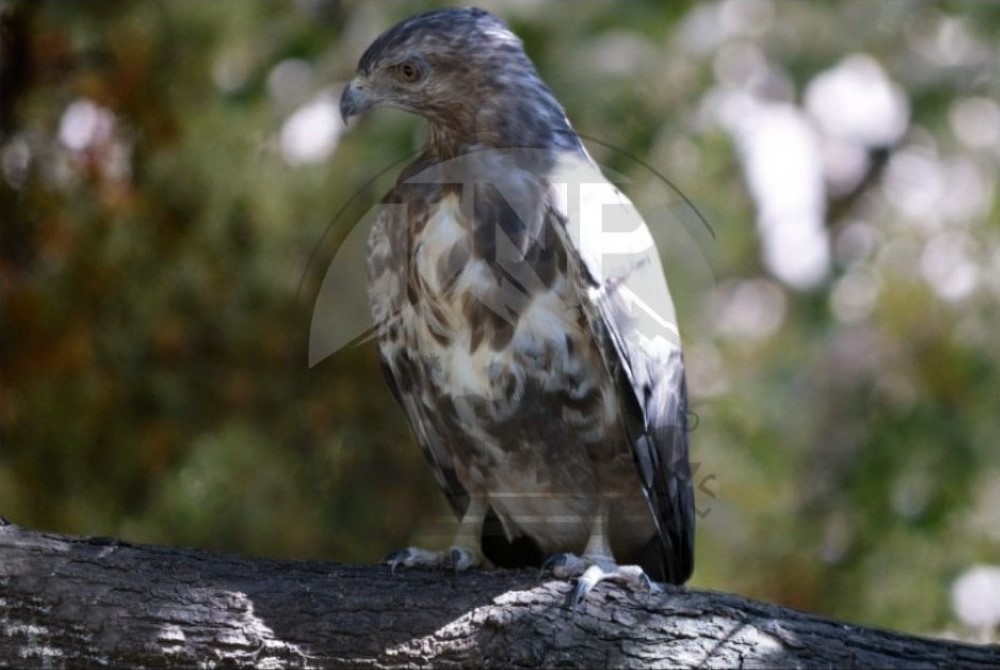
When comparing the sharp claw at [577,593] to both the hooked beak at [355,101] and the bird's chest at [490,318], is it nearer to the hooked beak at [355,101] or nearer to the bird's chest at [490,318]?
the bird's chest at [490,318]

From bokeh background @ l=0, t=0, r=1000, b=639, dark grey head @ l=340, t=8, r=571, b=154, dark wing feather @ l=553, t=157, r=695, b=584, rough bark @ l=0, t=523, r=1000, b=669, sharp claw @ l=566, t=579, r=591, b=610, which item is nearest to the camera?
rough bark @ l=0, t=523, r=1000, b=669

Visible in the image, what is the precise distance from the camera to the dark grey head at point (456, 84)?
366 cm

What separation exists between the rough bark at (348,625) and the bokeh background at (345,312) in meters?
1.35

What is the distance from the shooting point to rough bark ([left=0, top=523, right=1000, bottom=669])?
9.89 feet

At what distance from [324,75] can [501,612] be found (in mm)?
3108

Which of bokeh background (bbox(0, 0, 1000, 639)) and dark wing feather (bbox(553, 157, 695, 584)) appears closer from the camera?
dark wing feather (bbox(553, 157, 695, 584))

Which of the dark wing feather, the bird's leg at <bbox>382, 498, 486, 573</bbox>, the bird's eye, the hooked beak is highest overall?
the bird's eye

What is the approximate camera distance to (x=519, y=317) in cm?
349

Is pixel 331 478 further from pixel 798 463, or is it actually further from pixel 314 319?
pixel 798 463

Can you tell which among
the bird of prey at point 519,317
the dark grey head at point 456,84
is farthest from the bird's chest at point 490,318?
the dark grey head at point 456,84

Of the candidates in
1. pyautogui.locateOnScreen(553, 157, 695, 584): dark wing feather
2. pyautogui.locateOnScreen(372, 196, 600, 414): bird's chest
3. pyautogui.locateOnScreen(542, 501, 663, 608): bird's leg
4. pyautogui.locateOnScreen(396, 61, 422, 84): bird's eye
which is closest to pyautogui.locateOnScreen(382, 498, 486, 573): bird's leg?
pyautogui.locateOnScreen(542, 501, 663, 608): bird's leg

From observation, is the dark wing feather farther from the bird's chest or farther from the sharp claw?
the sharp claw

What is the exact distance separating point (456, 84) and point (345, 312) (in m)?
0.99

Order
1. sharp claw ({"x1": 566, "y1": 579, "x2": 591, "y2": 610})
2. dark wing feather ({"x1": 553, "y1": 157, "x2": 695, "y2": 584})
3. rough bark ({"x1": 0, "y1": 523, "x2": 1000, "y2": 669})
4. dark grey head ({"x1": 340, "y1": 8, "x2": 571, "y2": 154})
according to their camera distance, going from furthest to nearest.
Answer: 1. dark grey head ({"x1": 340, "y1": 8, "x2": 571, "y2": 154})
2. dark wing feather ({"x1": 553, "y1": 157, "x2": 695, "y2": 584})
3. sharp claw ({"x1": 566, "y1": 579, "x2": 591, "y2": 610})
4. rough bark ({"x1": 0, "y1": 523, "x2": 1000, "y2": 669})
